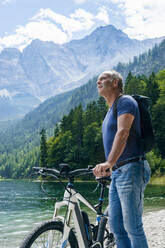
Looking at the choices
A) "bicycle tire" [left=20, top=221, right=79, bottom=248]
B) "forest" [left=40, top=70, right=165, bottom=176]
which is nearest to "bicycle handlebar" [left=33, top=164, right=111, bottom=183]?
"bicycle tire" [left=20, top=221, right=79, bottom=248]

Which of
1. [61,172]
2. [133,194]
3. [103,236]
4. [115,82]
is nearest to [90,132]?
[103,236]

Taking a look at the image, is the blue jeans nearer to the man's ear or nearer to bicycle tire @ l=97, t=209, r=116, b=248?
bicycle tire @ l=97, t=209, r=116, b=248

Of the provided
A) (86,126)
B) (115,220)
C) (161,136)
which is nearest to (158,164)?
(161,136)

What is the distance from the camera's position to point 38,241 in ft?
13.5

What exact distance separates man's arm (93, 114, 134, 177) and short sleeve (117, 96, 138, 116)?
6cm

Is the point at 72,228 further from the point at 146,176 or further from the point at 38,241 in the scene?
the point at 146,176

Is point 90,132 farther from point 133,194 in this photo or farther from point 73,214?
point 133,194

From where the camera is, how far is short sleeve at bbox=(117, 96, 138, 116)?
412 centimetres

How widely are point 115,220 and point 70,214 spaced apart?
602mm

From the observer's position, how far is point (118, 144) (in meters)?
4.02

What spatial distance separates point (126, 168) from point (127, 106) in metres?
0.75

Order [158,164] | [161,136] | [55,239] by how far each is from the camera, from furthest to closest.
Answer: [161,136] → [158,164] → [55,239]

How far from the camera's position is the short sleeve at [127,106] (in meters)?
4.12

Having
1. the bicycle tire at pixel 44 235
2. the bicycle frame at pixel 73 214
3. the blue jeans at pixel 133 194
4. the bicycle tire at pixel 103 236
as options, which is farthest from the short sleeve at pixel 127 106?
the bicycle tire at pixel 103 236
